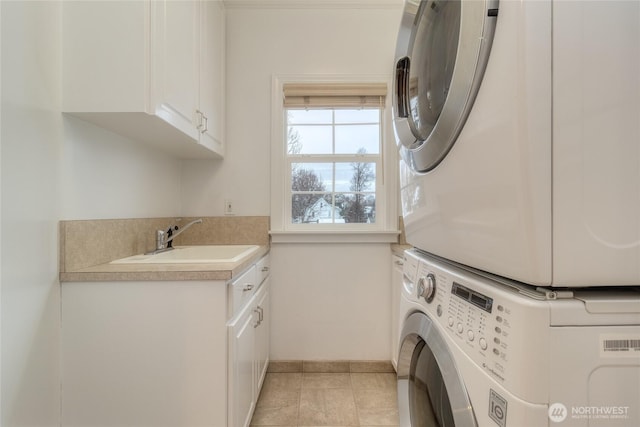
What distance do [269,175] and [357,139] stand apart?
68 centimetres

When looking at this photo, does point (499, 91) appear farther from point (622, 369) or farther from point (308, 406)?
point (308, 406)

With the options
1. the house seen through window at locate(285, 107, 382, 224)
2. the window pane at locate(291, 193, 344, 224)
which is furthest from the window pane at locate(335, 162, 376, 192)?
the window pane at locate(291, 193, 344, 224)

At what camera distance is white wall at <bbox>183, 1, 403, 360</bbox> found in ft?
7.14

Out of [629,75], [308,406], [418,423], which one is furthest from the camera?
[308,406]

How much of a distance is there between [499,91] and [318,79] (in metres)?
1.86

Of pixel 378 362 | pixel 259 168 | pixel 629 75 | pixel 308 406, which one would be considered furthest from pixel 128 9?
pixel 378 362

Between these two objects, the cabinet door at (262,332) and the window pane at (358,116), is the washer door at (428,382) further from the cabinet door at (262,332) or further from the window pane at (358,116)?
the window pane at (358,116)

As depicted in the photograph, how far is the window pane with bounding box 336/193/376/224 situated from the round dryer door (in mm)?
1261

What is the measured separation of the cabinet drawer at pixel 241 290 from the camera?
122 cm

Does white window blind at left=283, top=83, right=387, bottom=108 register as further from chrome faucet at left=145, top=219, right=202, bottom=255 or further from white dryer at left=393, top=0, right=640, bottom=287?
white dryer at left=393, top=0, right=640, bottom=287

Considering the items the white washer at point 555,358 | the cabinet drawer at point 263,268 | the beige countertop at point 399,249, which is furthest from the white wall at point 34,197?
the beige countertop at point 399,249

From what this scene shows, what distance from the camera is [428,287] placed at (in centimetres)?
75

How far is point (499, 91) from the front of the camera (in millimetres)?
498

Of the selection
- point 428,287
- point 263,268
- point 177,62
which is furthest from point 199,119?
point 428,287
